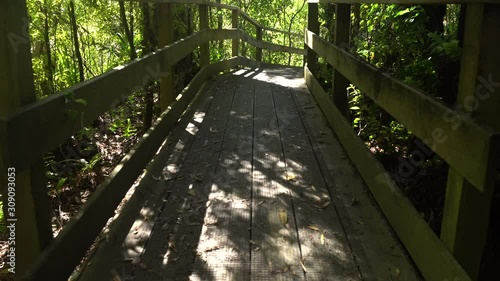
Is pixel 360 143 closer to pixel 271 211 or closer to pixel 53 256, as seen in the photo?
pixel 271 211

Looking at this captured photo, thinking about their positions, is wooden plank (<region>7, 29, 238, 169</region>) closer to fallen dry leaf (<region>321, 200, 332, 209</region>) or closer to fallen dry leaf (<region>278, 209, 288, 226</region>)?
fallen dry leaf (<region>278, 209, 288, 226</region>)

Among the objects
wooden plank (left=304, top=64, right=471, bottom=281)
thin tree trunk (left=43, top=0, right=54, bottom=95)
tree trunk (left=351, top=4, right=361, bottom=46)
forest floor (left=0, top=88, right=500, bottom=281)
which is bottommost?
forest floor (left=0, top=88, right=500, bottom=281)

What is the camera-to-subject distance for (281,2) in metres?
24.1

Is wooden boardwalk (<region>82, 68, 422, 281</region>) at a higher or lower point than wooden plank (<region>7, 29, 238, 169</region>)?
lower

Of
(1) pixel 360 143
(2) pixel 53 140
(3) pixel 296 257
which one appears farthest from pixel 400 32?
(2) pixel 53 140

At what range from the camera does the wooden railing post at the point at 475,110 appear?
1734 mm

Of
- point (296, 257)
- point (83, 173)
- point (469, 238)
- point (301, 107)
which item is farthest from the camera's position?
point (301, 107)

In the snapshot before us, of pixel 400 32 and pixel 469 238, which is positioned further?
pixel 400 32

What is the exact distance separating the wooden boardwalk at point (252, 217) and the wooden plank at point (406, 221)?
0.09 metres

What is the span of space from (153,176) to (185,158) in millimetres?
508

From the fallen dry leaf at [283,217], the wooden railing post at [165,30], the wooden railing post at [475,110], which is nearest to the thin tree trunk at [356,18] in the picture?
the wooden railing post at [165,30]

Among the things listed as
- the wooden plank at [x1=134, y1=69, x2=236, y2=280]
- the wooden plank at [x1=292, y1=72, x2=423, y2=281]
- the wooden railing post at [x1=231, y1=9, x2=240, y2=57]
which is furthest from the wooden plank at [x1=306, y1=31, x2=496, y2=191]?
the wooden railing post at [x1=231, y1=9, x2=240, y2=57]

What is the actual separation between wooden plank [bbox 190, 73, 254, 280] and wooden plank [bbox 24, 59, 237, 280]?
536 mm

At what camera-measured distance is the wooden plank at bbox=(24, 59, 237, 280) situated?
2004 mm
